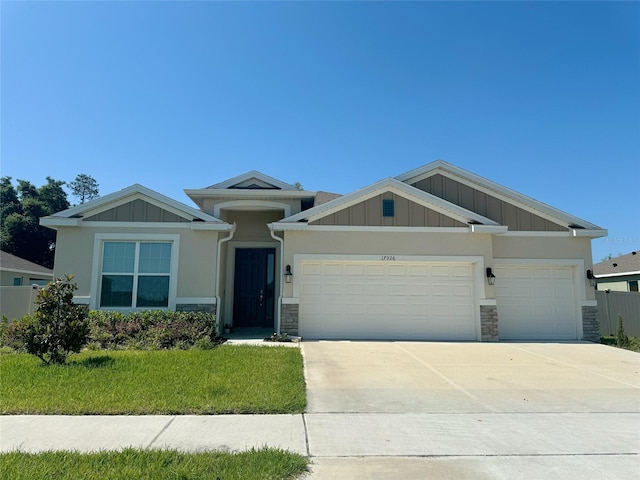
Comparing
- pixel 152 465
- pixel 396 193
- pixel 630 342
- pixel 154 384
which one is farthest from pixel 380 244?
pixel 152 465

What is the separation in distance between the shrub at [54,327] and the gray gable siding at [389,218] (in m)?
6.16

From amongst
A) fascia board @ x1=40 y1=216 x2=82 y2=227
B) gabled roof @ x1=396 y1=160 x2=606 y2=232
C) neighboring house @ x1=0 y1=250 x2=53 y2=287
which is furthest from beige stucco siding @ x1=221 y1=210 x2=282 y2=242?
neighboring house @ x1=0 y1=250 x2=53 y2=287

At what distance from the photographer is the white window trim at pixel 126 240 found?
10859 mm

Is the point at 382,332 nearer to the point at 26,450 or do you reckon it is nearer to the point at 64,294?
the point at 64,294

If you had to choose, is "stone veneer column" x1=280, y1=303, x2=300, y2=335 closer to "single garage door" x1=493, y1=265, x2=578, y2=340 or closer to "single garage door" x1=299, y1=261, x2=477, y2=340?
"single garage door" x1=299, y1=261, x2=477, y2=340

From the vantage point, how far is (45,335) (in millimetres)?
6867

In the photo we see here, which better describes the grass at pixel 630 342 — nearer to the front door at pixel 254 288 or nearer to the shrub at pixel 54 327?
the front door at pixel 254 288

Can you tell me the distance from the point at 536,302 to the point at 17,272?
2576 centimetres

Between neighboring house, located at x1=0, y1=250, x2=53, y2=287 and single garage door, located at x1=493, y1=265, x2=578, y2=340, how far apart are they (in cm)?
2401

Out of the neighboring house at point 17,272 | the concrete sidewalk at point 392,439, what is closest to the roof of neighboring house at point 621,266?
the concrete sidewalk at point 392,439

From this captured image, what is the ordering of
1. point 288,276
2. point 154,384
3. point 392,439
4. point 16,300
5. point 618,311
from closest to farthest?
point 392,439 → point 154,384 → point 288,276 → point 16,300 → point 618,311

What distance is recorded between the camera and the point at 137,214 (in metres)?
11.2

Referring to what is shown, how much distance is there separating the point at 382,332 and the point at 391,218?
3.21 m

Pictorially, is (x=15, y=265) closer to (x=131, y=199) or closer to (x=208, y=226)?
(x=131, y=199)
